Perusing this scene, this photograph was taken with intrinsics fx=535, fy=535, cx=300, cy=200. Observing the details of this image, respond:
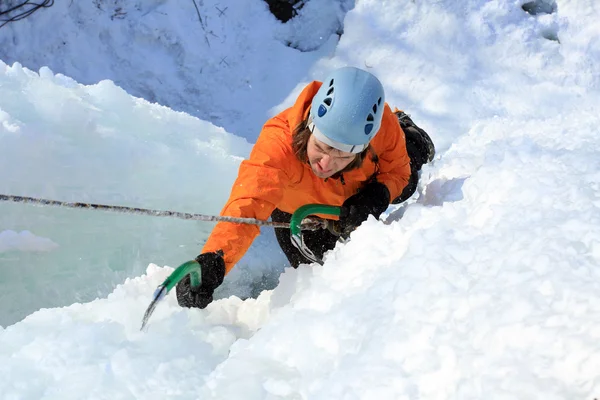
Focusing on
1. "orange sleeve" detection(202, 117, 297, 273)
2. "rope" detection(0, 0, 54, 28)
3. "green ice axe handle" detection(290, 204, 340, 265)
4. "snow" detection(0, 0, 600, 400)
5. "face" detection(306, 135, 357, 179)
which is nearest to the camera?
"snow" detection(0, 0, 600, 400)

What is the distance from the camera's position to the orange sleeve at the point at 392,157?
7.27 ft

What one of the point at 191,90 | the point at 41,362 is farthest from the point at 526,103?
the point at 41,362

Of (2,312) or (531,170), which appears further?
(2,312)

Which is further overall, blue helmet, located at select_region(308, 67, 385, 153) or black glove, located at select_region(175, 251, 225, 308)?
blue helmet, located at select_region(308, 67, 385, 153)

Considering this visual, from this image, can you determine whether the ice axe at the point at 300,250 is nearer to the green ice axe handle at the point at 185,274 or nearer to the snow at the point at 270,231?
the green ice axe handle at the point at 185,274

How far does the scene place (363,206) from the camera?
7.00ft

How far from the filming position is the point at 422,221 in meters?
1.75

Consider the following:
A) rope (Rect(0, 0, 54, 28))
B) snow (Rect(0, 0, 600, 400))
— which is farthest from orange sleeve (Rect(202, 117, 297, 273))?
rope (Rect(0, 0, 54, 28))

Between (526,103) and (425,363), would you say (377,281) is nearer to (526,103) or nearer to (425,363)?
Result: (425,363)

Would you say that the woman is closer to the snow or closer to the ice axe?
the ice axe

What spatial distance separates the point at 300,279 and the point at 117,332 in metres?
0.65

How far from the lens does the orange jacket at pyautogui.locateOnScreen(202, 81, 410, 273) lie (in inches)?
71.6

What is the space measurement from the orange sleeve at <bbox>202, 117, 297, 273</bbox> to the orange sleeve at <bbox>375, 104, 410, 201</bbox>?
43cm

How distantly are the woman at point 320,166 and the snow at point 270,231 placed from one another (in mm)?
160
